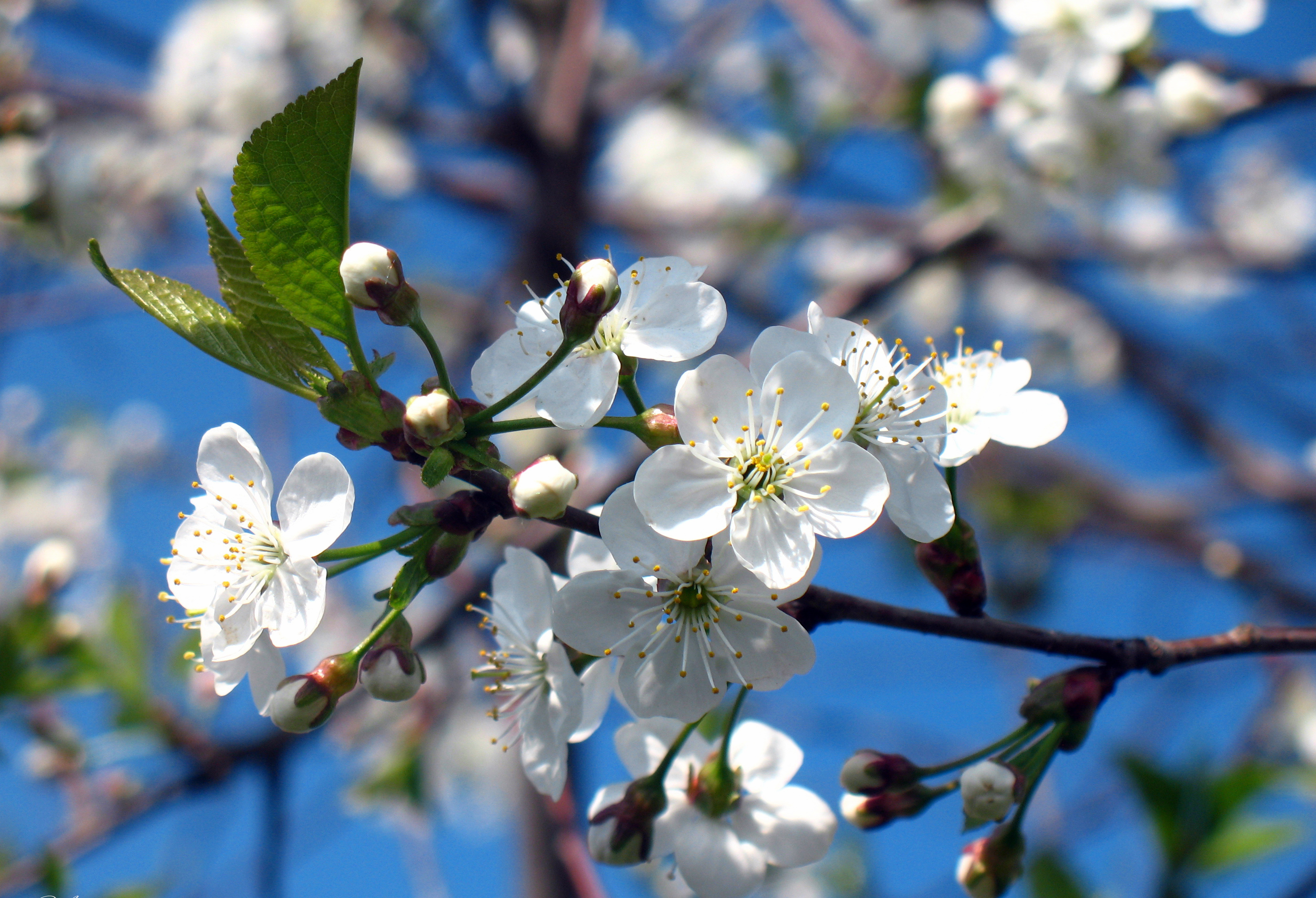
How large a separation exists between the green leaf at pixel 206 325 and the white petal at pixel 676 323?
0.33m

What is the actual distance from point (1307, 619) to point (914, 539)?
116 inches

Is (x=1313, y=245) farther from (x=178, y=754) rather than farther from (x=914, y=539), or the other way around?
(x=178, y=754)

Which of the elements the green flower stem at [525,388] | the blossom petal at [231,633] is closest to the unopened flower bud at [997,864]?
the green flower stem at [525,388]

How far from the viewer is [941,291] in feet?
15.4

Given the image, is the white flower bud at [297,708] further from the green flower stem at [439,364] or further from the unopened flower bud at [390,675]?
the green flower stem at [439,364]

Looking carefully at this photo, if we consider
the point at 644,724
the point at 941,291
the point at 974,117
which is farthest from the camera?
the point at 941,291

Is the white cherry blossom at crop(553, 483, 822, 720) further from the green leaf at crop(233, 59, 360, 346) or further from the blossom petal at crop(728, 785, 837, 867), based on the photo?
the green leaf at crop(233, 59, 360, 346)

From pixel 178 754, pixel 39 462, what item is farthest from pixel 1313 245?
pixel 39 462

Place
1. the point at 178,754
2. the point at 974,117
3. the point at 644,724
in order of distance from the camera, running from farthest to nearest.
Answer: the point at 974,117 → the point at 178,754 → the point at 644,724

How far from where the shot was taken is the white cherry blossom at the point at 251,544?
0.90 m

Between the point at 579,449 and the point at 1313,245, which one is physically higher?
the point at 1313,245

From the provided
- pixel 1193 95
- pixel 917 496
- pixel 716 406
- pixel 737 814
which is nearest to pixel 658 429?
pixel 716 406

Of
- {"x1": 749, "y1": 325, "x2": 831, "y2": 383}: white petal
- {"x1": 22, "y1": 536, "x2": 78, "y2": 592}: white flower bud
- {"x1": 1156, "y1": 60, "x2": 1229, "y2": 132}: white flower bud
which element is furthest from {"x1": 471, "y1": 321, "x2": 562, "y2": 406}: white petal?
{"x1": 1156, "y1": 60, "x2": 1229, "y2": 132}: white flower bud

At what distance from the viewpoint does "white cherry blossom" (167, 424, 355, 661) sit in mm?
897
